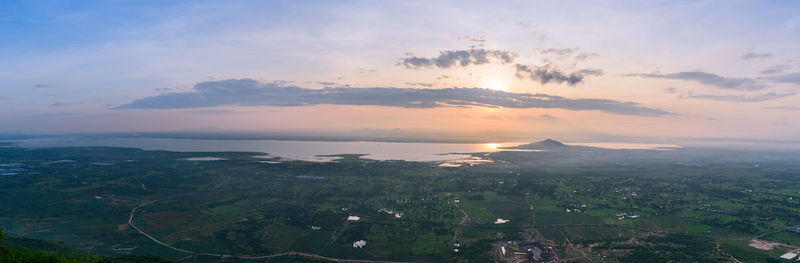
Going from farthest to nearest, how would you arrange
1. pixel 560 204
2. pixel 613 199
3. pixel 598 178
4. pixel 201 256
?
1. pixel 598 178
2. pixel 613 199
3. pixel 560 204
4. pixel 201 256

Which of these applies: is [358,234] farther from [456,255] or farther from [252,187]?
[252,187]

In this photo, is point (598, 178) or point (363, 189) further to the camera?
point (598, 178)

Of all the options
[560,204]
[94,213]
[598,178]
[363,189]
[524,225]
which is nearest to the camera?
[524,225]

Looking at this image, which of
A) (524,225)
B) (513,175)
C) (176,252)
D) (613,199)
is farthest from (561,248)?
(513,175)

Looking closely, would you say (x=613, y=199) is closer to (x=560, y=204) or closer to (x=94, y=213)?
(x=560, y=204)

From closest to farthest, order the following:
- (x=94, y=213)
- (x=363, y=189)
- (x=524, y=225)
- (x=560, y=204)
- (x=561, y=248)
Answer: (x=561, y=248), (x=524, y=225), (x=94, y=213), (x=560, y=204), (x=363, y=189)

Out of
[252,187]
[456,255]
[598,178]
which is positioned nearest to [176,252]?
[456,255]
